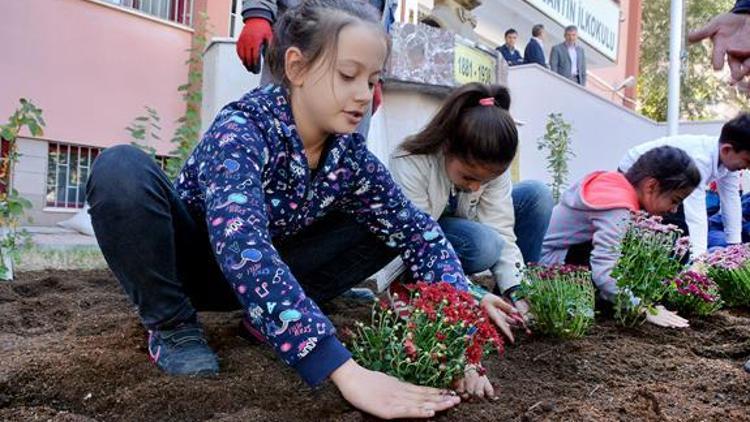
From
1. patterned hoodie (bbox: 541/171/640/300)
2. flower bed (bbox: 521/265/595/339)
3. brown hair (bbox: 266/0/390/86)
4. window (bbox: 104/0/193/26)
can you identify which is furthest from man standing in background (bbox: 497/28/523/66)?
brown hair (bbox: 266/0/390/86)

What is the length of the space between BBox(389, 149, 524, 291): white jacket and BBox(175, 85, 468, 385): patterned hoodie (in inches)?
19.6

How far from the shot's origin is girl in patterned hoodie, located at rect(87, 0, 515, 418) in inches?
57.4

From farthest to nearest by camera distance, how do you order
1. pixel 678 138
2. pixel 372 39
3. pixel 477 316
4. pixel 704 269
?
1. pixel 678 138
2. pixel 704 269
3. pixel 372 39
4. pixel 477 316

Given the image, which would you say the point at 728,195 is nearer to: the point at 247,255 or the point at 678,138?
the point at 678,138

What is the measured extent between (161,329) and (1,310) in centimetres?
99

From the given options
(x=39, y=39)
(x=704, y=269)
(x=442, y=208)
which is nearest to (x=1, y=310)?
(x=442, y=208)

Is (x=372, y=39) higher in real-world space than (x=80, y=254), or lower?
higher

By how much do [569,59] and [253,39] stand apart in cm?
1096

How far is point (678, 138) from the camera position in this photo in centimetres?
475

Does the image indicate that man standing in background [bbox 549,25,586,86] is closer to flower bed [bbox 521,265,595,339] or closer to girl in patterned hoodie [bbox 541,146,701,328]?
girl in patterned hoodie [bbox 541,146,701,328]

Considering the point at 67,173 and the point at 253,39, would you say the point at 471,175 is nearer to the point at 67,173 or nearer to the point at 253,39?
the point at 253,39

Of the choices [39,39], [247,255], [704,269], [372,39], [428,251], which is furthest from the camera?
[39,39]

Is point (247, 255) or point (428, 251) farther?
point (428, 251)

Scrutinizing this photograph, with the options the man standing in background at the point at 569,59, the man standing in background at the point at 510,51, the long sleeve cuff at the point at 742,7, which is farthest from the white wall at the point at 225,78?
the man standing in background at the point at 569,59
